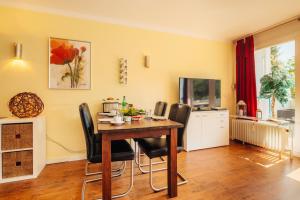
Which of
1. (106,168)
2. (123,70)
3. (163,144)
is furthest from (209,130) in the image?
(106,168)

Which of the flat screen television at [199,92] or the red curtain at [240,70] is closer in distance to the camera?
the flat screen television at [199,92]

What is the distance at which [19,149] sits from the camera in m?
2.35

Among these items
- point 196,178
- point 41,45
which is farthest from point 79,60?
point 196,178

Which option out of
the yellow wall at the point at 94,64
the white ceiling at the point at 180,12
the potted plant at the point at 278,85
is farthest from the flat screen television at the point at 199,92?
the white ceiling at the point at 180,12

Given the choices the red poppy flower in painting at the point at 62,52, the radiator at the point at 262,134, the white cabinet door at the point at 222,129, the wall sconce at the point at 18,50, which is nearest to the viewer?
the wall sconce at the point at 18,50

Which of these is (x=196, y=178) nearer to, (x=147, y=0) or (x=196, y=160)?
(x=196, y=160)

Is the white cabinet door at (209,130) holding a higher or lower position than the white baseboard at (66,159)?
higher

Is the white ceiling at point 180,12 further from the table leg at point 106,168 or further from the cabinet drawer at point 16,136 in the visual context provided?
the table leg at point 106,168

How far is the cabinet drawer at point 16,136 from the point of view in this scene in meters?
2.29

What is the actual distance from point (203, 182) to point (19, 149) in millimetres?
2517

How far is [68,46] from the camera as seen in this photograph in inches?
118

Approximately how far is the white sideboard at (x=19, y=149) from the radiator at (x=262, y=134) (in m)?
4.06

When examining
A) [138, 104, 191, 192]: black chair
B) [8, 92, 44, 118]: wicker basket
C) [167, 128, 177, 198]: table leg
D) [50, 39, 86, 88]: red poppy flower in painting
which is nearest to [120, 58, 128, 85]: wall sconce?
[50, 39, 86, 88]: red poppy flower in painting

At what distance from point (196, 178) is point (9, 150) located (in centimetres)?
255
